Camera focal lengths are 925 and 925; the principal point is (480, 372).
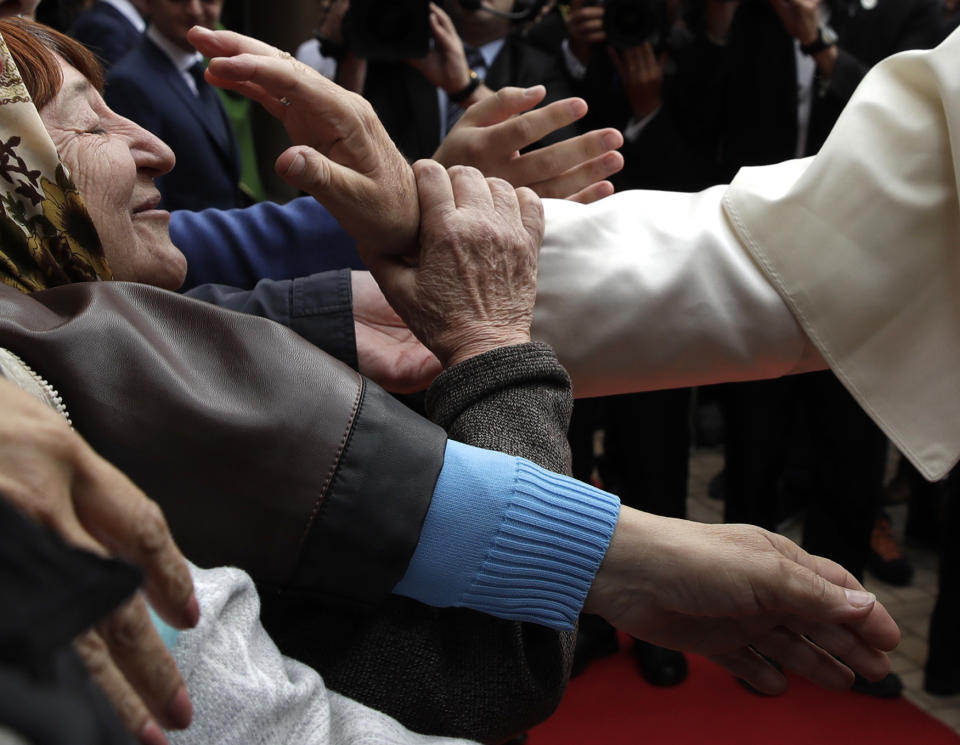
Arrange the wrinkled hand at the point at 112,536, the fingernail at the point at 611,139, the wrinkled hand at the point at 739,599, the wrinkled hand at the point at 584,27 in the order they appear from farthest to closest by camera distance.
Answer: the wrinkled hand at the point at 584,27 → the fingernail at the point at 611,139 → the wrinkled hand at the point at 739,599 → the wrinkled hand at the point at 112,536

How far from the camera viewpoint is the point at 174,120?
196 cm

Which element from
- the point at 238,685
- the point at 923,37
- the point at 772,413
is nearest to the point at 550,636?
the point at 238,685

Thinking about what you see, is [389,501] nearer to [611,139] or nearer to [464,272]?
[464,272]

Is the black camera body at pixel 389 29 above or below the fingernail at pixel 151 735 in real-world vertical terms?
below

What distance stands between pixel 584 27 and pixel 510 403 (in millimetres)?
1665

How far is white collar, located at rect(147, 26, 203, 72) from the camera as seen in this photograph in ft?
6.72

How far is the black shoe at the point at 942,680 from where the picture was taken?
6.53 feet

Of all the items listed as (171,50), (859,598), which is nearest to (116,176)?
(859,598)

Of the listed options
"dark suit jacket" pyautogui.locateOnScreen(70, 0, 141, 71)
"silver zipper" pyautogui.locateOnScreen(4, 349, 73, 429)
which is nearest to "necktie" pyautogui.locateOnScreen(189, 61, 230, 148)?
"dark suit jacket" pyautogui.locateOnScreen(70, 0, 141, 71)

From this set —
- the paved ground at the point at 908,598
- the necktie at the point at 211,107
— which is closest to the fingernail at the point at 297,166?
the necktie at the point at 211,107

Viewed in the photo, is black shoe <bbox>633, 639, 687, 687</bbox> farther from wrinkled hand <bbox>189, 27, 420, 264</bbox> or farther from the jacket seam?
the jacket seam

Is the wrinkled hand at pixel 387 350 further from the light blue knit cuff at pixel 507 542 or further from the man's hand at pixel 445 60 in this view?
the man's hand at pixel 445 60

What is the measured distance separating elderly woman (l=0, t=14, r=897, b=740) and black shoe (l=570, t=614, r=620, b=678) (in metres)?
1.17

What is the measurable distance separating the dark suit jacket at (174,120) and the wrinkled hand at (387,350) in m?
0.91
